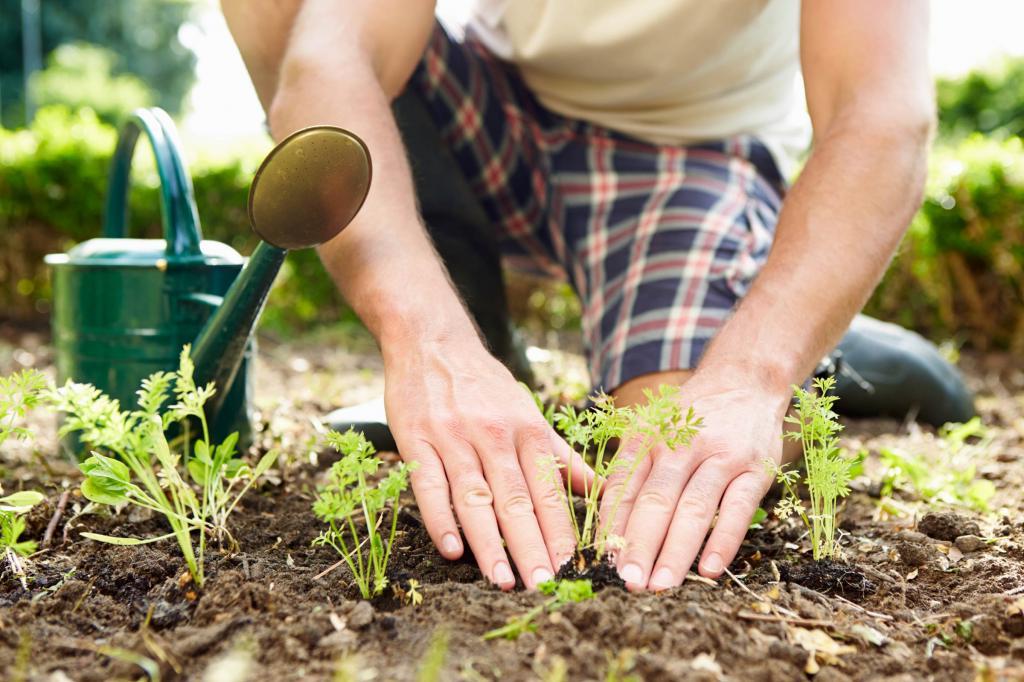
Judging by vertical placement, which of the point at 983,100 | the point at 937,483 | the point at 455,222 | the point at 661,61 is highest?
the point at 983,100

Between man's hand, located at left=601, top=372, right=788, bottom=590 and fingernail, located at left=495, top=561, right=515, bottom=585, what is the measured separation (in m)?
0.18

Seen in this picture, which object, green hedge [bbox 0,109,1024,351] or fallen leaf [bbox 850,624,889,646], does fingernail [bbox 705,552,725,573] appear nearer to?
fallen leaf [bbox 850,624,889,646]

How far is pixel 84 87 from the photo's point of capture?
69.9ft

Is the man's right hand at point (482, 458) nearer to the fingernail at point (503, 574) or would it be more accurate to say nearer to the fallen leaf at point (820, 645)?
the fingernail at point (503, 574)

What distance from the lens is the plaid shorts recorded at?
2.66 meters

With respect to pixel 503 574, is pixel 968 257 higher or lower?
higher

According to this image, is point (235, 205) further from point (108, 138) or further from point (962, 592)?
point (962, 592)

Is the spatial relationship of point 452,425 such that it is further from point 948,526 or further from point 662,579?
point 948,526

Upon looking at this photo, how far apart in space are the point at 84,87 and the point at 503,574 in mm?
23250

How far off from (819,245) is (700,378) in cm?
47

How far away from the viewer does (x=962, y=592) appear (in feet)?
5.04

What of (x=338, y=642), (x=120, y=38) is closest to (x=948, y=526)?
(x=338, y=642)

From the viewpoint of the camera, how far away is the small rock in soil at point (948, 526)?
1.83 m

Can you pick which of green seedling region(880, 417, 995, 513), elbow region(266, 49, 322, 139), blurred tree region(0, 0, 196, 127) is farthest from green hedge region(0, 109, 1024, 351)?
blurred tree region(0, 0, 196, 127)
